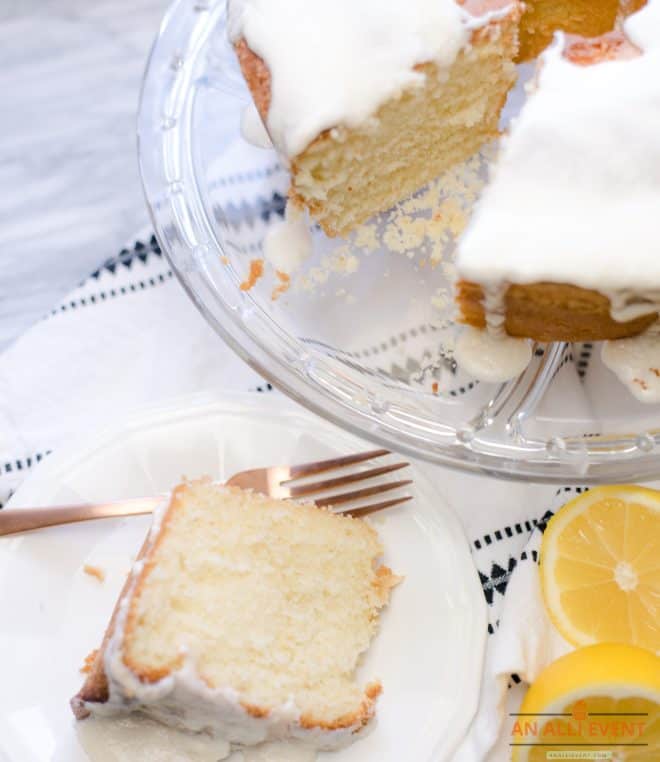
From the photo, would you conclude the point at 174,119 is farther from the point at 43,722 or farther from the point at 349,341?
the point at 43,722

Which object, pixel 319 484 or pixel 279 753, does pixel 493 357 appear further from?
pixel 279 753

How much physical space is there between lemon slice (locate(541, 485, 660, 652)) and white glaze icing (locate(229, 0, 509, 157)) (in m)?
0.82

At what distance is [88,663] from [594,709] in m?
0.87

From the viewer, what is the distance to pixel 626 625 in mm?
1724

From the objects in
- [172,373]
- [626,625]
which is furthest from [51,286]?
[626,625]

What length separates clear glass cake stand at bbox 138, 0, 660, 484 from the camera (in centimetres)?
166

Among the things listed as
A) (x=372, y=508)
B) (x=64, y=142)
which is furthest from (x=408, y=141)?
(x=64, y=142)

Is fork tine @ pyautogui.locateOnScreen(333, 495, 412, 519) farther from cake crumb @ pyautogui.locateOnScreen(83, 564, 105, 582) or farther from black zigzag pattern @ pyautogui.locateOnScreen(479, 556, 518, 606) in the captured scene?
cake crumb @ pyautogui.locateOnScreen(83, 564, 105, 582)

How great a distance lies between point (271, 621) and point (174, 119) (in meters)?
0.97

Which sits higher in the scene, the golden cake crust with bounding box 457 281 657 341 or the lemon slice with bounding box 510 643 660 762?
the golden cake crust with bounding box 457 281 657 341

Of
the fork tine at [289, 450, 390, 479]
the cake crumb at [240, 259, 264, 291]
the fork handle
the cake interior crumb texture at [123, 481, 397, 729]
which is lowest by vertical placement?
the cake interior crumb texture at [123, 481, 397, 729]

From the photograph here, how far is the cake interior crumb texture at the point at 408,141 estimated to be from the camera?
173cm

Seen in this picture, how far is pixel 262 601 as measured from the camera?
1.72 m

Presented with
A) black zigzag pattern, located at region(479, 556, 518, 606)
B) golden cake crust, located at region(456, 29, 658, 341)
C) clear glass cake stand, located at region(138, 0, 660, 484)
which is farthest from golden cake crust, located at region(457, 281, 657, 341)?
black zigzag pattern, located at region(479, 556, 518, 606)
